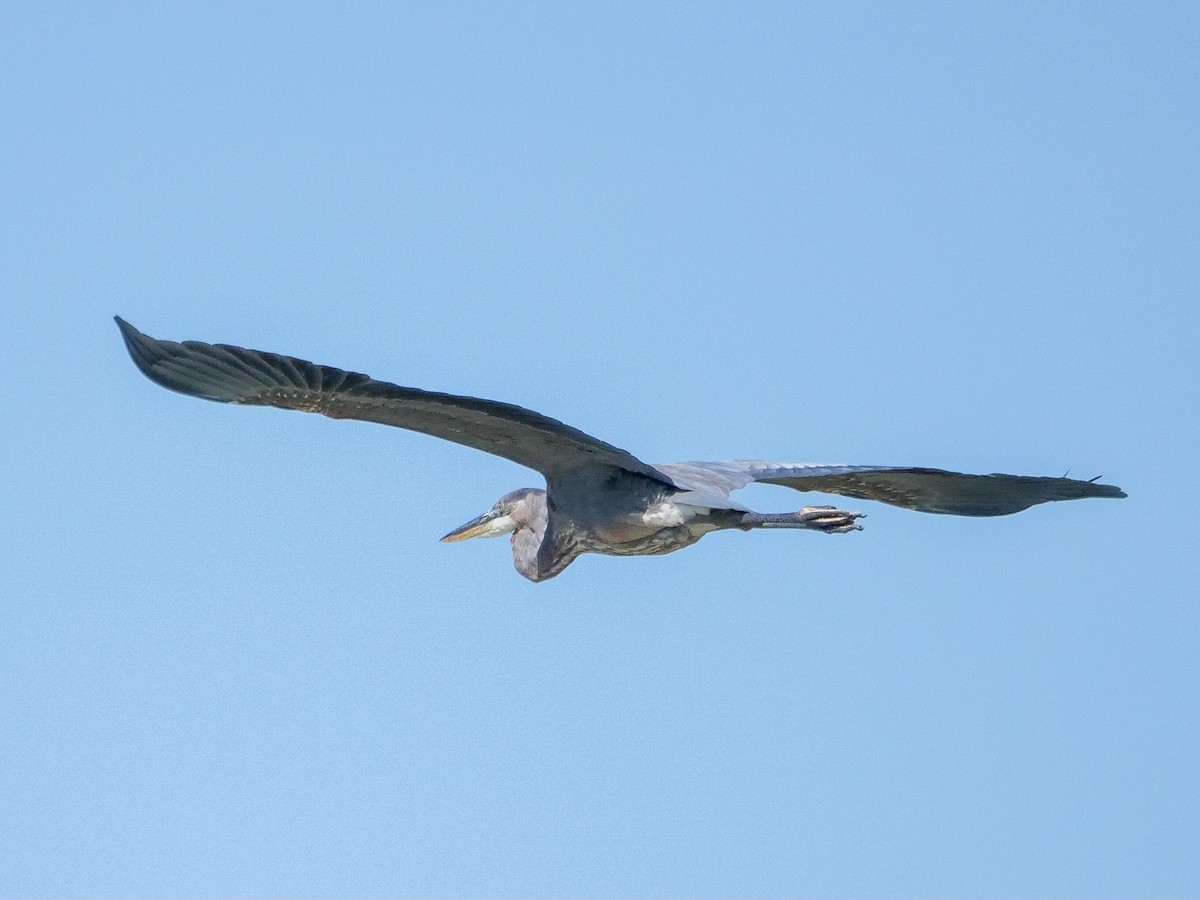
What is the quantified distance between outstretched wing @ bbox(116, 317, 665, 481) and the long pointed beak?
7.96 feet

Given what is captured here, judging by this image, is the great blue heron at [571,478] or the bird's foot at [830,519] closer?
the great blue heron at [571,478]

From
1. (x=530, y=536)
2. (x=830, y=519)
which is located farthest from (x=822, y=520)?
(x=530, y=536)

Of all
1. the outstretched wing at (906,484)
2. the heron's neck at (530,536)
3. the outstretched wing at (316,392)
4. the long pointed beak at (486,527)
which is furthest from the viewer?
the long pointed beak at (486,527)

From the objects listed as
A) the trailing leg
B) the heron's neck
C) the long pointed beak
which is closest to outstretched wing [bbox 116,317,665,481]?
the trailing leg

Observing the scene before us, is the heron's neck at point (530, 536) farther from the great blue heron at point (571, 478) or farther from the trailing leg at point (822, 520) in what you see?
the trailing leg at point (822, 520)

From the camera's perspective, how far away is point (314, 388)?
8.80 m

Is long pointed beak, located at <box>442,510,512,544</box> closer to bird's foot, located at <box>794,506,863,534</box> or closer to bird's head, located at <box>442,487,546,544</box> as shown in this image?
bird's head, located at <box>442,487,546,544</box>

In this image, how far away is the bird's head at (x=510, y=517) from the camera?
37.9ft

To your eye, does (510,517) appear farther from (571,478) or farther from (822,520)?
(822,520)

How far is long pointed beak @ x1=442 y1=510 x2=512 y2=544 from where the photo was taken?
1200 centimetres

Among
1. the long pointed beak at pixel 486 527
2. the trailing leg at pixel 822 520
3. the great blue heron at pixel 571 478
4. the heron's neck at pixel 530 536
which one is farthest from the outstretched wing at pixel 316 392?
the long pointed beak at pixel 486 527

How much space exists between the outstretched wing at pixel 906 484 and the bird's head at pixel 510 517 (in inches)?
41.1

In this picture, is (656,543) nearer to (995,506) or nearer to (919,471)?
(919,471)

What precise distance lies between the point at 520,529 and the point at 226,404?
3301 millimetres
